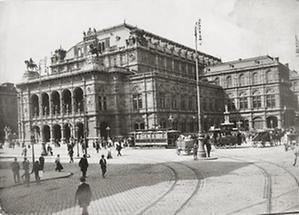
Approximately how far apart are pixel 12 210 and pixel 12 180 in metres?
3.18

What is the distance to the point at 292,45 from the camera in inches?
416

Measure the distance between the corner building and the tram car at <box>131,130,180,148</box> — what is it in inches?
361

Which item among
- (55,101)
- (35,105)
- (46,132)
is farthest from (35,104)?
(46,132)

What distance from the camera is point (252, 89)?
209 ft

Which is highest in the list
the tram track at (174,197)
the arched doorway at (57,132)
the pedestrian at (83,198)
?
the arched doorway at (57,132)

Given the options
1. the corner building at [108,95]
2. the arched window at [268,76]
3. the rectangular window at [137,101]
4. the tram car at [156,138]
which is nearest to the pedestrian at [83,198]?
the tram car at [156,138]

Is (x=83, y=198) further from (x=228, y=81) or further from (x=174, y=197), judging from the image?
(x=228, y=81)

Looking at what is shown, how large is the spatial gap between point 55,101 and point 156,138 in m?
21.3

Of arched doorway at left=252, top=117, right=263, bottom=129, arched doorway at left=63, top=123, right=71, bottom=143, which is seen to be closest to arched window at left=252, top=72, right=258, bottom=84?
arched doorway at left=252, top=117, right=263, bottom=129

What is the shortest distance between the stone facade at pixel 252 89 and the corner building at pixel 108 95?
12447 mm

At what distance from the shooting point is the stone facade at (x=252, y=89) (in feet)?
192

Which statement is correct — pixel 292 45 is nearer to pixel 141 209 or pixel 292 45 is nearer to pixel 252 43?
pixel 252 43

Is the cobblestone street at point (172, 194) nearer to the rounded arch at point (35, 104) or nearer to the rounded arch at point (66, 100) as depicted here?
the rounded arch at point (66, 100)

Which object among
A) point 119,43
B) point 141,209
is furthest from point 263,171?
point 119,43
